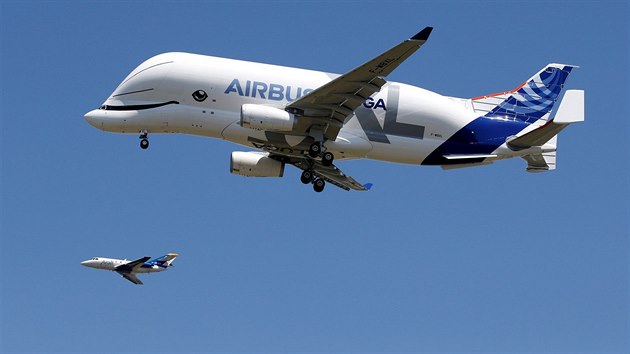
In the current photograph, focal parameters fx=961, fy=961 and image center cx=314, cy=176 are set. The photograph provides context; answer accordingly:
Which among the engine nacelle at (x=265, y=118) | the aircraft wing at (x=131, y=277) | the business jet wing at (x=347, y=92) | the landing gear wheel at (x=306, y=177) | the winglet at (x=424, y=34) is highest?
the winglet at (x=424, y=34)

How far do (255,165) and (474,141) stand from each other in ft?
39.9

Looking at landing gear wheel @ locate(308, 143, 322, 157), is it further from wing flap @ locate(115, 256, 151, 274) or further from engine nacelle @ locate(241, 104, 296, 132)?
wing flap @ locate(115, 256, 151, 274)

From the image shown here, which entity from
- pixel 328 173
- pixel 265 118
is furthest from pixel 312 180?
pixel 265 118

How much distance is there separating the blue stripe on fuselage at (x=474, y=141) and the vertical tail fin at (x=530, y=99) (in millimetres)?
929

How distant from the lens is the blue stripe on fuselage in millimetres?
51875

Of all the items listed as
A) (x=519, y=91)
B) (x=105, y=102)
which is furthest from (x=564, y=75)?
(x=105, y=102)

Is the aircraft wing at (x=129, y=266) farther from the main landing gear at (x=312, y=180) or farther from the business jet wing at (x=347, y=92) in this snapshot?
the business jet wing at (x=347, y=92)

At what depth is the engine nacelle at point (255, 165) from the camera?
53750 millimetres

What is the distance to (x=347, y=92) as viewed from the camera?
4719cm

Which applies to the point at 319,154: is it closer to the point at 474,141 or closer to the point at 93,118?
the point at 474,141

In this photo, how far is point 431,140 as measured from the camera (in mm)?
51562

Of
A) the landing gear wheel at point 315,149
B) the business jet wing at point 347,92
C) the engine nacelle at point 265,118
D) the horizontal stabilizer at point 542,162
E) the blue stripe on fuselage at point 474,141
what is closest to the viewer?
the business jet wing at point 347,92

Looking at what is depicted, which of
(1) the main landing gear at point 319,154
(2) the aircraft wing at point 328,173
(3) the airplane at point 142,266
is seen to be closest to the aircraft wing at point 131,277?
(3) the airplane at point 142,266

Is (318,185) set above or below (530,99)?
below
